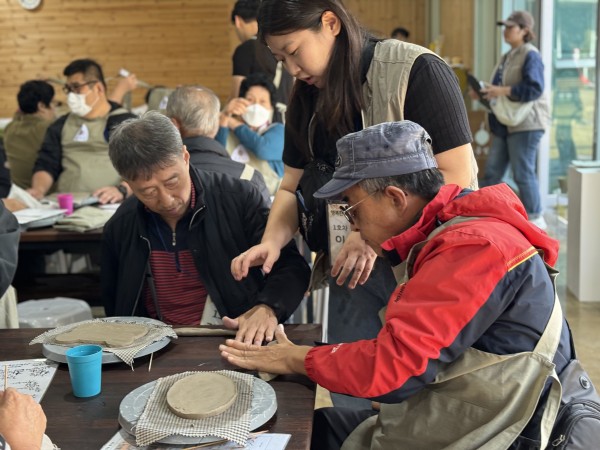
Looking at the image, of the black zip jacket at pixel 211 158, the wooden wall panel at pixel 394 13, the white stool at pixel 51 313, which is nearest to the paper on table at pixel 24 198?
the white stool at pixel 51 313

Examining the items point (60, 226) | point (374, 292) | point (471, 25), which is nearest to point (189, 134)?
point (60, 226)

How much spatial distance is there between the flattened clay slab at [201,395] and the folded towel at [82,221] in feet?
5.83

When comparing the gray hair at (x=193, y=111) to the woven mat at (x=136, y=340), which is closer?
the woven mat at (x=136, y=340)

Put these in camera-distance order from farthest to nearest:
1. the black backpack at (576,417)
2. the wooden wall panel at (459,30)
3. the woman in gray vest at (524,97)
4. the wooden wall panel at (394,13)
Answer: the wooden wall panel at (394,13) < the wooden wall panel at (459,30) < the woman in gray vest at (524,97) < the black backpack at (576,417)

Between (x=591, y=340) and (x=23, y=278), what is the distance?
2.86 meters

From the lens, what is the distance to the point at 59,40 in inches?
385

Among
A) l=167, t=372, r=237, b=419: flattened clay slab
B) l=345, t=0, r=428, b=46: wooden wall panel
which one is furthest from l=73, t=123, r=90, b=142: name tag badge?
l=345, t=0, r=428, b=46: wooden wall panel

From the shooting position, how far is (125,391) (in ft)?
4.76

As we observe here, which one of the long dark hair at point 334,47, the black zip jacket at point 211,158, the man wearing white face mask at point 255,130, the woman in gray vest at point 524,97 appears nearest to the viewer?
the long dark hair at point 334,47

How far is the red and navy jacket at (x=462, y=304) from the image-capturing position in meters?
1.22

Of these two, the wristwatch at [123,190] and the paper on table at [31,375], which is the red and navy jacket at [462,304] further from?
the wristwatch at [123,190]

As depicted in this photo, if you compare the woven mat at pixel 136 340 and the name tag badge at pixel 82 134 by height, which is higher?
the name tag badge at pixel 82 134

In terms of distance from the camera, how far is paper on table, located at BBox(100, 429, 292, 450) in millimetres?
1211

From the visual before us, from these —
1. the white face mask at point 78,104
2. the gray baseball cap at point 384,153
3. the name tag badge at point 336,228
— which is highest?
the gray baseball cap at point 384,153
